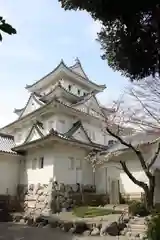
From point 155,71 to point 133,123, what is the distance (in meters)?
10.5

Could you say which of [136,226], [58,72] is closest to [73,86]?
[58,72]

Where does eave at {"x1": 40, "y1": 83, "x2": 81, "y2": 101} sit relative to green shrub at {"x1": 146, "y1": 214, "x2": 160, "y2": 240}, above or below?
above

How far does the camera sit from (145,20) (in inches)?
349

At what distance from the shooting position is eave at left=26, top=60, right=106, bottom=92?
120ft

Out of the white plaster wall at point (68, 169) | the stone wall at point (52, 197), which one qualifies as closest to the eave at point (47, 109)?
the white plaster wall at point (68, 169)

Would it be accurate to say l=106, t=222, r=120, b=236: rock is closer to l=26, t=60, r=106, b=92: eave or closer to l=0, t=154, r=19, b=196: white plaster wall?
l=0, t=154, r=19, b=196: white plaster wall

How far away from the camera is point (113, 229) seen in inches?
676

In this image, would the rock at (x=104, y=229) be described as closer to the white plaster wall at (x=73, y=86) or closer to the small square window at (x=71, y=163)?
the small square window at (x=71, y=163)

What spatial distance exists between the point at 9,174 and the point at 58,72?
12.9 metres

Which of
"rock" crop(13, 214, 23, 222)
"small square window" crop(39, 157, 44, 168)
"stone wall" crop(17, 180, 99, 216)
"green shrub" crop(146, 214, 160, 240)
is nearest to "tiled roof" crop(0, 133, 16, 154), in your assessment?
"small square window" crop(39, 157, 44, 168)

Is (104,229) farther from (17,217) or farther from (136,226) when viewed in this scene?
(17,217)

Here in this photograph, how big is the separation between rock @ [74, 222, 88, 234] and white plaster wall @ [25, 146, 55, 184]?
8.51m

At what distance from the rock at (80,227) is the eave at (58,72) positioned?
2122 centimetres

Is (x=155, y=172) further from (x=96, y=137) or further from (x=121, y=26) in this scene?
(x=121, y=26)
